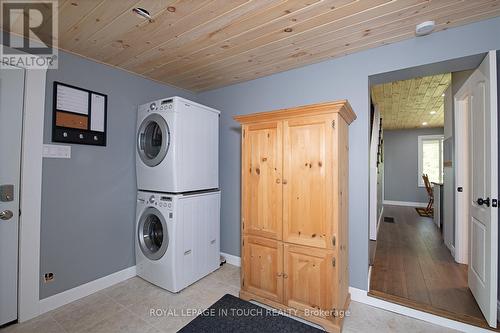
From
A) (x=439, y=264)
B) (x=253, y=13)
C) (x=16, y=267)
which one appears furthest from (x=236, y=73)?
(x=439, y=264)

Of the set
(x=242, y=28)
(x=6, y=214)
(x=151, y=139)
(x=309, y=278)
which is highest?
(x=242, y=28)

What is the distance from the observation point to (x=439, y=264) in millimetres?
2779

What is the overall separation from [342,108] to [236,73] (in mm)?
1472

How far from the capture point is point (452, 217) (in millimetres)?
3057

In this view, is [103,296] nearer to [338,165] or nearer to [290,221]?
[290,221]

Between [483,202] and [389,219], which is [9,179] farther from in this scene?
[389,219]

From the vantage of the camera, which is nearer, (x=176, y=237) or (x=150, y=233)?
(x=176, y=237)

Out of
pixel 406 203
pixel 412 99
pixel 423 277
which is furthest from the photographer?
pixel 406 203

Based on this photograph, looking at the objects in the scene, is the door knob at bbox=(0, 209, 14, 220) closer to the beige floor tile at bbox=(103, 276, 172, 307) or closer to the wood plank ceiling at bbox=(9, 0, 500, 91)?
the beige floor tile at bbox=(103, 276, 172, 307)

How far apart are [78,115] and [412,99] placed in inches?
203

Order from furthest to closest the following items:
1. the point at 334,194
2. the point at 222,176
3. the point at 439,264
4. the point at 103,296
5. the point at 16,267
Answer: the point at 222,176 < the point at 439,264 < the point at 103,296 < the point at 16,267 < the point at 334,194

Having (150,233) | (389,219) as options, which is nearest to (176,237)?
(150,233)

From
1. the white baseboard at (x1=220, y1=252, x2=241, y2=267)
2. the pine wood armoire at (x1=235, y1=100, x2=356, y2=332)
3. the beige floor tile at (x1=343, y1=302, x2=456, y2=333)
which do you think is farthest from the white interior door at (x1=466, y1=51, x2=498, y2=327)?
the white baseboard at (x1=220, y1=252, x2=241, y2=267)

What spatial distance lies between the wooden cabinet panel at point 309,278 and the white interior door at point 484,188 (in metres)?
1.17
